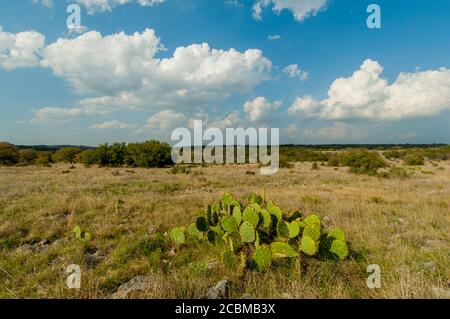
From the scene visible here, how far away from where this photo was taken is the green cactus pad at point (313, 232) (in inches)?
150

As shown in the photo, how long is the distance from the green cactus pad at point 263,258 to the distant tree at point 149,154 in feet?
91.4

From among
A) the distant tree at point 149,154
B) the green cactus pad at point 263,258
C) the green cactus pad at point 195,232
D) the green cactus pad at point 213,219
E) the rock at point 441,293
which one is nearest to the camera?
the rock at point 441,293

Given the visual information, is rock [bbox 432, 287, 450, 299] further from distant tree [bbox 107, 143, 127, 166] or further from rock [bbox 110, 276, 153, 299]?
distant tree [bbox 107, 143, 127, 166]

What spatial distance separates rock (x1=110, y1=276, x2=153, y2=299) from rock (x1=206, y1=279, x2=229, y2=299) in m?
0.71

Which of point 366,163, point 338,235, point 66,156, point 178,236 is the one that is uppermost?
point 66,156

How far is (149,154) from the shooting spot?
99.6ft

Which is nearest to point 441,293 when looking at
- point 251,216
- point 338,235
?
point 338,235

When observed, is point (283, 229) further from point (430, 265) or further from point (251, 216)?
point (430, 265)

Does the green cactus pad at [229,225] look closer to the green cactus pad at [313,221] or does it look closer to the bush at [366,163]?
the green cactus pad at [313,221]

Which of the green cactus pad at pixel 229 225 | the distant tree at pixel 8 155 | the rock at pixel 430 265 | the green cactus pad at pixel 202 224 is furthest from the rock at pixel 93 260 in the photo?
the distant tree at pixel 8 155

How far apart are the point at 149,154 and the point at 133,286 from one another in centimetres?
2824

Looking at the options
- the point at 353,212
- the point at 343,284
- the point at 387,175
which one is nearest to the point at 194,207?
the point at 353,212

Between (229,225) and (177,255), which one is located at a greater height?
(229,225)

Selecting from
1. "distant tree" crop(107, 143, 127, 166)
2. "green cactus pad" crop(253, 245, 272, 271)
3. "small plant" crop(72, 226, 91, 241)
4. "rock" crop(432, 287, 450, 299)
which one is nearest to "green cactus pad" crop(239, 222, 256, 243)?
"green cactus pad" crop(253, 245, 272, 271)
